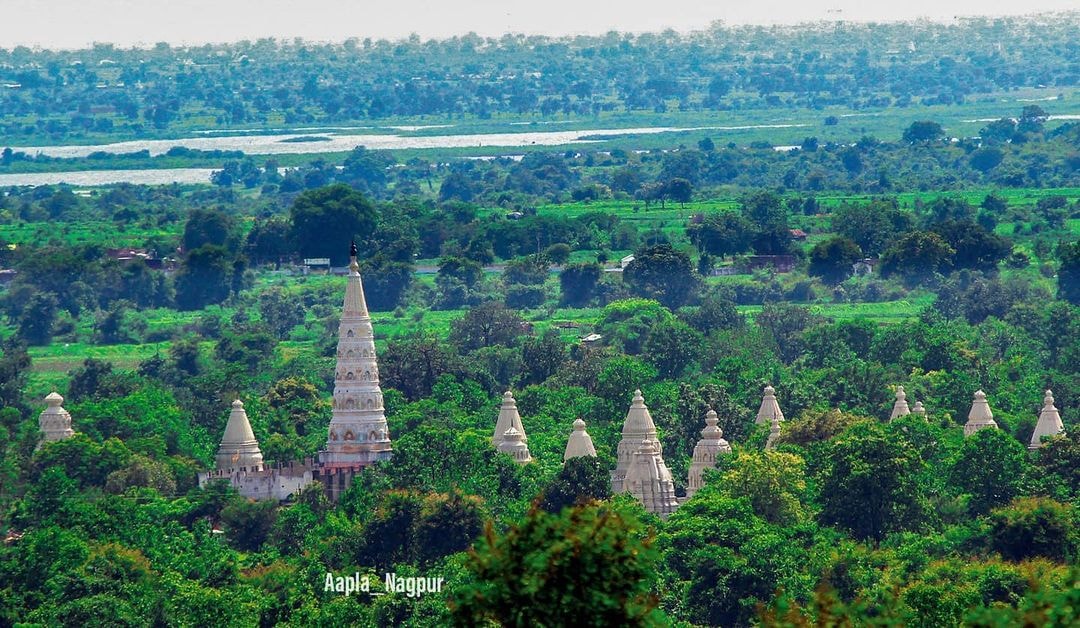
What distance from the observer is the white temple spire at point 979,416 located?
66.6 metres

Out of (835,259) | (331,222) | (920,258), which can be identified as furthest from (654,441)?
(331,222)

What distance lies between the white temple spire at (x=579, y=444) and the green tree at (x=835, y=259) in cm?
4687

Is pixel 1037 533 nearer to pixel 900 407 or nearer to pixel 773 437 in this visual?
pixel 773 437

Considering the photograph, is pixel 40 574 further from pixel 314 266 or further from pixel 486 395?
pixel 314 266

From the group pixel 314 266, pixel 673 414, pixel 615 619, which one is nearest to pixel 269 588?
pixel 673 414

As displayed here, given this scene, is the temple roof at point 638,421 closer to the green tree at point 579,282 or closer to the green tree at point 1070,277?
the green tree at point 1070,277

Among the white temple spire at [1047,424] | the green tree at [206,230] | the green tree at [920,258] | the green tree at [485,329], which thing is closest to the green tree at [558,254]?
the green tree at [206,230]

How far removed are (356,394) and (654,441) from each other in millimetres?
8077

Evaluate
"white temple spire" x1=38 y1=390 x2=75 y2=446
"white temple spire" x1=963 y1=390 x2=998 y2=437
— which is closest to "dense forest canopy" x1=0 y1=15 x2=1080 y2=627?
"white temple spire" x1=38 y1=390 x2=75 y2=446

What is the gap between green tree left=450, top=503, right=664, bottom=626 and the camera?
93.1ft

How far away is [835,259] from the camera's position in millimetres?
109750

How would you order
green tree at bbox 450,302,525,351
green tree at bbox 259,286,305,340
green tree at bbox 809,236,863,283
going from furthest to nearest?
green tree at bbox 809,236,863,283 → green tree at bbox 259,286,305,340 → green tree at bbox 450,302,525,351

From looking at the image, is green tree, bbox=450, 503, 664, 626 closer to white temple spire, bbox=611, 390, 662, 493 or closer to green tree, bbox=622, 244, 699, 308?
white temple spire, bbox=611, 390, 662, 493

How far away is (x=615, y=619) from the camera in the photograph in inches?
1121
